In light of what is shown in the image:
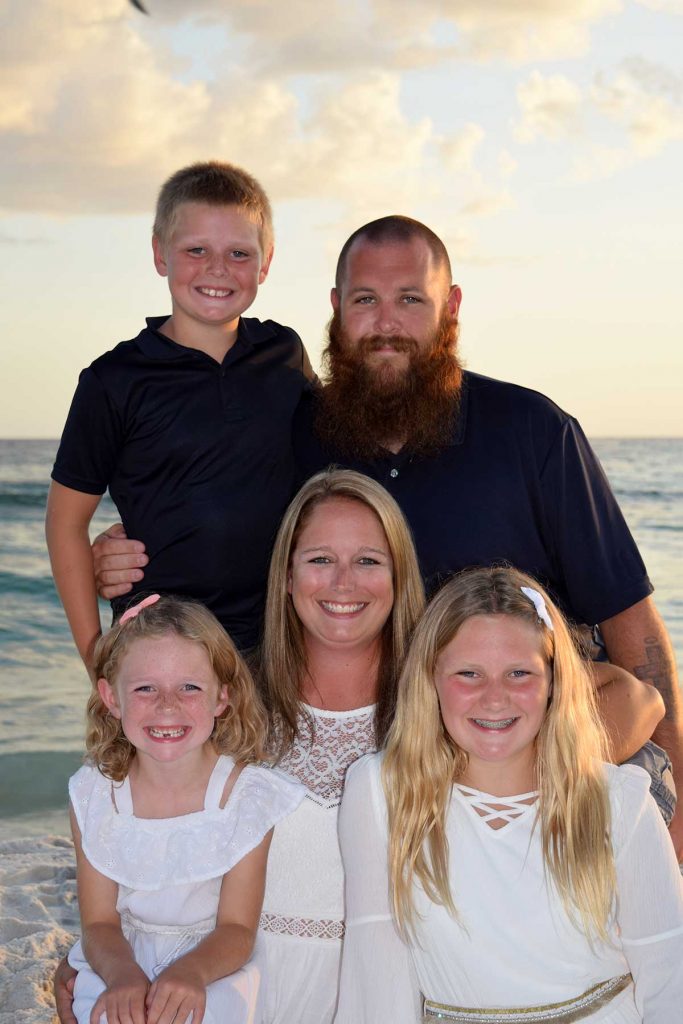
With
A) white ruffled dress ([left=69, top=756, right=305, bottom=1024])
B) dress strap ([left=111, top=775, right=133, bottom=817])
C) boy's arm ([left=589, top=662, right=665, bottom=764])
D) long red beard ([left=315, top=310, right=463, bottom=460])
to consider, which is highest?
long red beard ([left=315, top=310, right=463, bottom=460])

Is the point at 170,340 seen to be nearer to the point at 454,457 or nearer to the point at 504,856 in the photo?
the point at 454,457

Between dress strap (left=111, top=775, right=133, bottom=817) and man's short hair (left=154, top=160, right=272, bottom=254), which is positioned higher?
man's short hair (left=154, top=160, right=272, bottom=254)

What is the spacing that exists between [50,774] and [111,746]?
527 cm

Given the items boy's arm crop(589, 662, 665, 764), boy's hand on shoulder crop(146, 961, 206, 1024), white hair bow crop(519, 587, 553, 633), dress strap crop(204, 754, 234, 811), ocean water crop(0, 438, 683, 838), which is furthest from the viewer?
ocean water crop(0, 438, 683, 838)

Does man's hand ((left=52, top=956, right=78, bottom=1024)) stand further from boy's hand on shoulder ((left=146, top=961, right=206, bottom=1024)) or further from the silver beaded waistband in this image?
the silver beaded waistband

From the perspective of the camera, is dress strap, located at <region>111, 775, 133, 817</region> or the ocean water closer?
dress strap, located at <region>111, 775, 133, 817</region>

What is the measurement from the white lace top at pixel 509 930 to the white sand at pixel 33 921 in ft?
6.27

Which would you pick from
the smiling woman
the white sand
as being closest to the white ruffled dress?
the smiling woman

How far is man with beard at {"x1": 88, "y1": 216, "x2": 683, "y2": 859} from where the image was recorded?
3.55 meters

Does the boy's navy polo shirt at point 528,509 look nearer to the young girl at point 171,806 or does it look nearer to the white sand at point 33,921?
the young girl at point 171,806

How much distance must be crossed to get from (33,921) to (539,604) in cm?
327

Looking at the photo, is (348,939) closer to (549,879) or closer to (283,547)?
(549,879)

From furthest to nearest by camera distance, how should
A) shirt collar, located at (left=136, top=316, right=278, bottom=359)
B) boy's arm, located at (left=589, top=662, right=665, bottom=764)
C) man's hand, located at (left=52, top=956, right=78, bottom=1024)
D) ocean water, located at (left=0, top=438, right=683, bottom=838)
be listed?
ocean water, located at (left=0, top=438, right=683, bottom=838)
shirt collar, located at (left=136, top=316, right=278, bottom=359)
boy's arm, located at (left=589, top=662, right=665, bottom=764)
man's hand, located at (left=52, top=956, right=78, bottom=1024)

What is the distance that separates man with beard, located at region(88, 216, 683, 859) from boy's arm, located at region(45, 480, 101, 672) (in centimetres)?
7
